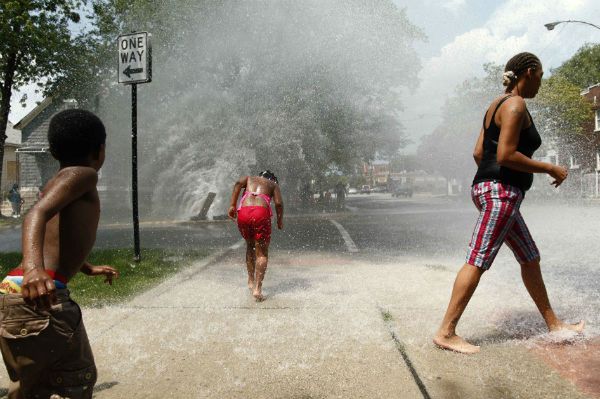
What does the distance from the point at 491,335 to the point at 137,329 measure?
2.58m

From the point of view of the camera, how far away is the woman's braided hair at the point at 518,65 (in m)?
3.54

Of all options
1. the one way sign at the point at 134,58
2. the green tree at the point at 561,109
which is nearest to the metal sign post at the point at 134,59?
the one way sign at the point at 134,58

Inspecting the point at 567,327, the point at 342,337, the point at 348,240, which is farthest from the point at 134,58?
the point at 567,327

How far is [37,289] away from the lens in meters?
1.78

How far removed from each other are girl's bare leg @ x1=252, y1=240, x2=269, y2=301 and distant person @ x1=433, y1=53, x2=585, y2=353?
209 cm

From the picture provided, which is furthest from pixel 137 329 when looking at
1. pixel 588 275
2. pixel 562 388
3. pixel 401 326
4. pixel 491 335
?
pixel 588 275

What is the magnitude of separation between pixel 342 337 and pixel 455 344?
779 mm

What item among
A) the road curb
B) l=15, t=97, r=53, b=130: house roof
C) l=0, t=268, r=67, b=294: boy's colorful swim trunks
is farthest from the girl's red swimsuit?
l=15, t=97, r=53, b=130: house roof

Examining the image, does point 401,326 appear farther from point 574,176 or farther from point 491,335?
point 574,176

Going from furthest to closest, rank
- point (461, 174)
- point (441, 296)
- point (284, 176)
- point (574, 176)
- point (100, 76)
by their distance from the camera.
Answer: point (461, 174)
point (574, 176)
point (100, 76)
point (284, 176)
point (441, 296)

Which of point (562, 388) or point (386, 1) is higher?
point (386, 1)

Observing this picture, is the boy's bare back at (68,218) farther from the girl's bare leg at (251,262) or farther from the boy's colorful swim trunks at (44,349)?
the girl's bare leg at (251,262)

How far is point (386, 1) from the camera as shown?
835 inches

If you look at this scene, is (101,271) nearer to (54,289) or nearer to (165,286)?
(54,289)
